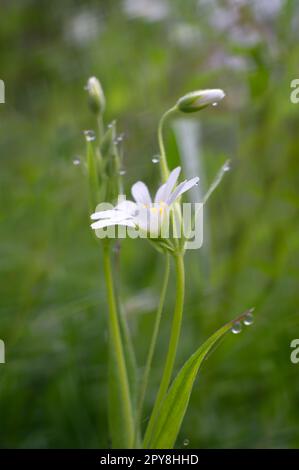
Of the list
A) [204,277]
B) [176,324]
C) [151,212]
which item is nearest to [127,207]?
[151,212]

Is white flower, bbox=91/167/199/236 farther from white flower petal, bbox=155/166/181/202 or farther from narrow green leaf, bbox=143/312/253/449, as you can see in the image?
narrow green leaf, bbox=143/312/253/449

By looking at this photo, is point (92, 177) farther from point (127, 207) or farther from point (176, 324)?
point (176, 324)

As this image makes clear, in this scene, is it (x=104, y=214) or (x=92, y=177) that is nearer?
(x=104, y=214)

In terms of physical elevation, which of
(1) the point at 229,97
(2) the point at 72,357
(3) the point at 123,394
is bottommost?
(3) the point at 123,394

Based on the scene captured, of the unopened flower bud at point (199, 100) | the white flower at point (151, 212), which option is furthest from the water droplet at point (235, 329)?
the unopened flower bud at point (199, 100)

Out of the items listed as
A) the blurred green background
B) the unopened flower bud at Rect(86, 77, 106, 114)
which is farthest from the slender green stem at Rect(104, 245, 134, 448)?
the blurred green background

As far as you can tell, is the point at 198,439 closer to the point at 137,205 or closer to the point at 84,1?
the point at 137,205

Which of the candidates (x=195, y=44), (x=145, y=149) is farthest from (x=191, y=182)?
(x=195, y=44)
